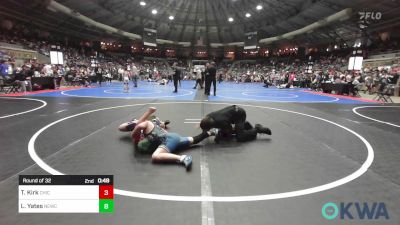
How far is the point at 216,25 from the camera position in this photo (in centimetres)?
4872

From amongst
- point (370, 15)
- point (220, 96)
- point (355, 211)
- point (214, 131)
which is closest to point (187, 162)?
point (214, 131)

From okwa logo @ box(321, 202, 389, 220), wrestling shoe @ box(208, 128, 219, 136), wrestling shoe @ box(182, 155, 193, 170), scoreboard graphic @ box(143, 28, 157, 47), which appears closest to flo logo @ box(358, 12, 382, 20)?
scoreboard graphic @ box(143, 28, 157, 47)

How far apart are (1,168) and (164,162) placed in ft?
7.80

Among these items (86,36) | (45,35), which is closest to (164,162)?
(45,35)

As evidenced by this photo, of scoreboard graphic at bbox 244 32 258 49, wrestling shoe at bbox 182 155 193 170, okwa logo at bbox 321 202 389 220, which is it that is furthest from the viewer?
scoreboard graphic at bbox 244 32 258 49

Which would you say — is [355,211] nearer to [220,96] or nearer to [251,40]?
[220,96]

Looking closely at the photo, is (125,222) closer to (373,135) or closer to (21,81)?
(373,135)

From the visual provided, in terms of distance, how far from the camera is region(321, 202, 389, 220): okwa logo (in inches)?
110
